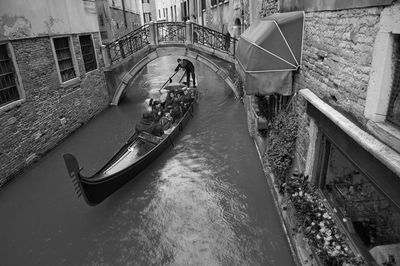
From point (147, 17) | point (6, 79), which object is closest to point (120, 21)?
point (6, 79)

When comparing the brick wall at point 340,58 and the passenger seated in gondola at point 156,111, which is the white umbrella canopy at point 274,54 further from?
the passenger seated in gondola at point 156,111

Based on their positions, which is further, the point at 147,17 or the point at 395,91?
the point at 147,17

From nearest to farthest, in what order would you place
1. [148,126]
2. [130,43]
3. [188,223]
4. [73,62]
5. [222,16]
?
[188,223], [148,126], [73,62], [130,43], [222,16]

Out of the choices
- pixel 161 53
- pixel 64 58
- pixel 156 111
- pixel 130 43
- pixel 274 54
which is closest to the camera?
pixel 274 54

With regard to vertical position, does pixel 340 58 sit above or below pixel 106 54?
above

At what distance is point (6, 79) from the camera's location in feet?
21.8

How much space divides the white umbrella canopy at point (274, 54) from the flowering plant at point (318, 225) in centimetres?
150

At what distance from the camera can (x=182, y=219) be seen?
5.54m

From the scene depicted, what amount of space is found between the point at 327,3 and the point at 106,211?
15.8 ft

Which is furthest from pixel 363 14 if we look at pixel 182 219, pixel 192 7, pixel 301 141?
pixel 192 7

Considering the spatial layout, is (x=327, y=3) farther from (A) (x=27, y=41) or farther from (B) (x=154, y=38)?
(B) (x=154, y=38)

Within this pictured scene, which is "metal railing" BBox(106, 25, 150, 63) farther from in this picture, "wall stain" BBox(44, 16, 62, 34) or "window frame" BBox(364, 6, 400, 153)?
"window frame" BBox(364, 6, 400, 153)

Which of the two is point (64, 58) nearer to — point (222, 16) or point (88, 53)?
point (88, 53)

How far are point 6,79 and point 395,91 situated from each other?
6.99 meters
